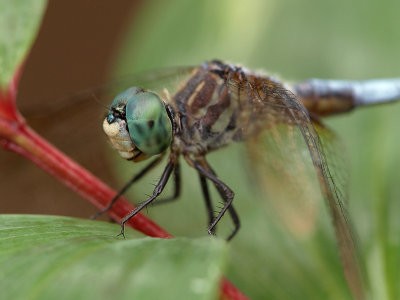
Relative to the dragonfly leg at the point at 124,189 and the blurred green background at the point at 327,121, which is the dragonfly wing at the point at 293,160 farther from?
the dragonfly leg at the point at 124,189

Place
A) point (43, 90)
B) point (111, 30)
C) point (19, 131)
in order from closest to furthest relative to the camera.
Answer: point (19, 131) → point (43, 90) → point (111, 30)

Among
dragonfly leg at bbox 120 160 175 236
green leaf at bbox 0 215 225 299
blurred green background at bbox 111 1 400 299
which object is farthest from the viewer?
blurred green background at bbox 111 1 400 299

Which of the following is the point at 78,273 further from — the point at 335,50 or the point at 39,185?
the point at 335,50

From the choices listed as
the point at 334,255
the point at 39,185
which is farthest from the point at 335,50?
the point at 39,185

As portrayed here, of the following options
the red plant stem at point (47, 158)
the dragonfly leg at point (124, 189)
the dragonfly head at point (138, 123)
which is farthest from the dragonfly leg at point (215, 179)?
the red plant stem at point (47, 158)

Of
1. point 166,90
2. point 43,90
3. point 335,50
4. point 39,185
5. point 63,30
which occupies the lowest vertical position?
point 43,90

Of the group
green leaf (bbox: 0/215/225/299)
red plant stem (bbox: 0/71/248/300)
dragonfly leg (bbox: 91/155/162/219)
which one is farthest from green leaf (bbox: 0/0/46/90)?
green leaf (bbox: 0/215/225/299)

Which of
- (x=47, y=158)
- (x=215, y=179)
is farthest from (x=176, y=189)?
(x=47, y=158)

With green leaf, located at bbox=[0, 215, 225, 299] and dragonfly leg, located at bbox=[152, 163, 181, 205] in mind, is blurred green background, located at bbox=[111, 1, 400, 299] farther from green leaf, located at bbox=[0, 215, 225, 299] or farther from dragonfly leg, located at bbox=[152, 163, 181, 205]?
green leaf, located at bbox=[0, 215, 225, 299]
